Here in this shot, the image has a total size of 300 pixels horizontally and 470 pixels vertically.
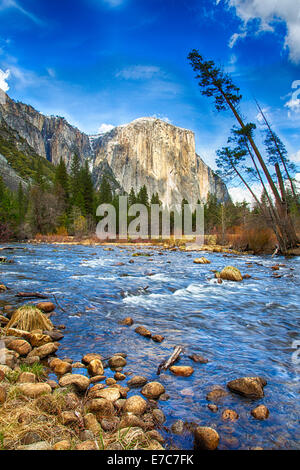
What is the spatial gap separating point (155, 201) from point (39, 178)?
94.6ft

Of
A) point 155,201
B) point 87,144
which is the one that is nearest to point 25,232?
point 155,201

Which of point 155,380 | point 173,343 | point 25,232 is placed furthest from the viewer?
→ point 25,232

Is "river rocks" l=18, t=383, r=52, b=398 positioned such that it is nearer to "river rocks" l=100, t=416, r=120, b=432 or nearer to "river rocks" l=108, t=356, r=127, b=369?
"river rocks" l=100, t=416, r=120, b=432

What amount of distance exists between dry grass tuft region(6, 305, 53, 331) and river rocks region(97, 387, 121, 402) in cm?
215

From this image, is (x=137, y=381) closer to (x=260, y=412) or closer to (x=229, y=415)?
(x=229, y=415)

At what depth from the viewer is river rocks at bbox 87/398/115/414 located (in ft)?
7.41

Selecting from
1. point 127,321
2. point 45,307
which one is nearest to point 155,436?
point 127,321

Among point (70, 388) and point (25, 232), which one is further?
point (25, 232)

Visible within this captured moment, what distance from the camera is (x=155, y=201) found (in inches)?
2640

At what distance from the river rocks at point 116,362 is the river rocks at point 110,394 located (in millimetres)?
645

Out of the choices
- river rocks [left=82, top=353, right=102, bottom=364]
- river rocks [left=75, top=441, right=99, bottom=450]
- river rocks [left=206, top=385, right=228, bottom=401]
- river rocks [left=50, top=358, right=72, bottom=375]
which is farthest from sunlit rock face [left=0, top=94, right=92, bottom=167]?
river rocks [left=75, top=441, right=99, bottom=450]

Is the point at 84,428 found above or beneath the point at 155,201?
beneath
